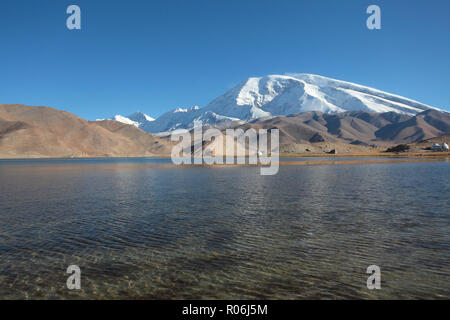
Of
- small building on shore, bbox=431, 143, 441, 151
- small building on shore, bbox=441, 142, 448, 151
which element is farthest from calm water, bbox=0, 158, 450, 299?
small building on shore, bbox=441, 142, 448, 151

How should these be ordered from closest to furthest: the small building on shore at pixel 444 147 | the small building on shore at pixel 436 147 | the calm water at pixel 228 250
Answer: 1. the calm water at pixel 228 250
2. the small building on shore at pixel 444 147
3. the small building on shore at pixel 436 147

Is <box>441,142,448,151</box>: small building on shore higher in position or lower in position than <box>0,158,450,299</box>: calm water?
higher

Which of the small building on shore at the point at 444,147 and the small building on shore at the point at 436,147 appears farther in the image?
the small building on shore at the point at 436,147

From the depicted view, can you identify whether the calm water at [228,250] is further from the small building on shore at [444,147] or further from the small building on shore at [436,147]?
the small building on shore at [444,147]

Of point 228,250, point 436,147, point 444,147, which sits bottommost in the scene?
point 228,250

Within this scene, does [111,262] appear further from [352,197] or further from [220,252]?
[352,197]

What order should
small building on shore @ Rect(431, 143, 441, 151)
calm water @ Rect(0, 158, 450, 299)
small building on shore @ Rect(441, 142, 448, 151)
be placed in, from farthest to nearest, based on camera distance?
small building on shore @ Rect(431, 143, 441, 151), small building on shore @ Rect(441, 142, 448, 151), calm water @ Rect(0, 158, 450, 299)

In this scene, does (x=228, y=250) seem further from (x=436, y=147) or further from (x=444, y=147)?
(x=444, y=147)

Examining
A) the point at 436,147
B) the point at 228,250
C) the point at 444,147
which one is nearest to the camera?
the point at 228,250

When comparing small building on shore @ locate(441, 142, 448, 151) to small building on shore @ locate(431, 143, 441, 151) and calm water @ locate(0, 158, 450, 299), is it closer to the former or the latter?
small building on shore @ locate(431, 143, 441, 151)

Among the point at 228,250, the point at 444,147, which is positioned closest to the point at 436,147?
the point at 444,147

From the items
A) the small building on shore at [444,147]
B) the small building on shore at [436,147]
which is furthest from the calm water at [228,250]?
the small building on shore at [444,147]

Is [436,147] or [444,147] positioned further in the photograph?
[436,147]
